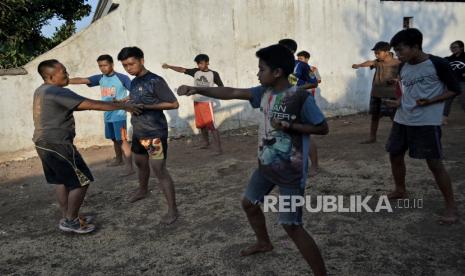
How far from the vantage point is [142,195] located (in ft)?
15.5

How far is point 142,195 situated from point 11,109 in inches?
147

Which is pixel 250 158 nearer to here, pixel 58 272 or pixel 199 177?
pixel 199 177

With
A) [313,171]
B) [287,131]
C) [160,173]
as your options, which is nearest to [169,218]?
[160,173]

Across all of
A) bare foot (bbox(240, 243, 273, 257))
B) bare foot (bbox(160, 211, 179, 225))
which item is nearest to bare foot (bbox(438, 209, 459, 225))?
bare foot (bbox(240, 243, 273, 257))

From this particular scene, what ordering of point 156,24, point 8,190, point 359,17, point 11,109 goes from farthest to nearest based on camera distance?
point 359,17, point 156,24, point 11,109, point 8,190

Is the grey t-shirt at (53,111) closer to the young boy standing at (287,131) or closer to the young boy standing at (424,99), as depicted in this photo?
the young boy standing at (287,131)

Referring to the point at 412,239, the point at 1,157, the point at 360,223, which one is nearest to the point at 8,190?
the point at 1,157

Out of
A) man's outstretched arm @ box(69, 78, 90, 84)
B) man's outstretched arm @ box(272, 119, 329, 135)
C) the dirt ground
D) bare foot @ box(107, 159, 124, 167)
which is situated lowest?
the dirt ground

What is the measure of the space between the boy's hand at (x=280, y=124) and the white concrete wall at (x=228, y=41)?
579 cm

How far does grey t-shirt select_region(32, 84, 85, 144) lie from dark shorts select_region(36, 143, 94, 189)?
0.21 ft

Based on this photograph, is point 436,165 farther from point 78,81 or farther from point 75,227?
point 78,81

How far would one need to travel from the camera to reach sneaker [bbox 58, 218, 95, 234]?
3.80 metres

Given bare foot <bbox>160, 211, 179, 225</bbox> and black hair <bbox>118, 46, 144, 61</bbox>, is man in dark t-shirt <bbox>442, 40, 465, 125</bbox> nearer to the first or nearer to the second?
bare foot <bbox>160, 211, 179, 225</bbox>

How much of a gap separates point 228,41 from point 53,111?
218 inches
